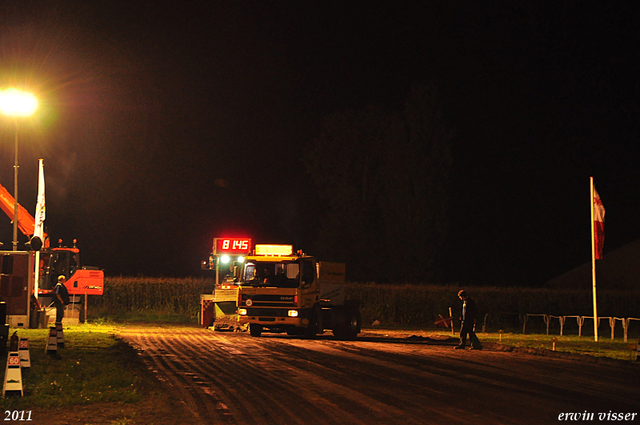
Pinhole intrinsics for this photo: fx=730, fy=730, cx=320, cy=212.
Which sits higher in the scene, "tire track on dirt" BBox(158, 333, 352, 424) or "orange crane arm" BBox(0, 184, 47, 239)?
"orange crane arm" BBox(0, 184, 47, 239)

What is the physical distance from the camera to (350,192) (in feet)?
206

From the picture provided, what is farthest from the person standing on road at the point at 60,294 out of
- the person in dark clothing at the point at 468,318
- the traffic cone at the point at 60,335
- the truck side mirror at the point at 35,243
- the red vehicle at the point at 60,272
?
the person in dark clothing at the point at 468,318

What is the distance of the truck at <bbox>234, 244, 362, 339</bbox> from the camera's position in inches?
1030

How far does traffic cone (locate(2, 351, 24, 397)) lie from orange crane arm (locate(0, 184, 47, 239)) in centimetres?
2025

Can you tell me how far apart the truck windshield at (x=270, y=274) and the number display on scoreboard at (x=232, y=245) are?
3751 millimetres

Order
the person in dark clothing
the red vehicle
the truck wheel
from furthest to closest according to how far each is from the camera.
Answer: the red vehicle < the truck wheel < the person in dark clothing

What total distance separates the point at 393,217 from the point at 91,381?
45.9 m

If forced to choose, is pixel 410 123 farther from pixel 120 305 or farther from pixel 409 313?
pixel 120 305

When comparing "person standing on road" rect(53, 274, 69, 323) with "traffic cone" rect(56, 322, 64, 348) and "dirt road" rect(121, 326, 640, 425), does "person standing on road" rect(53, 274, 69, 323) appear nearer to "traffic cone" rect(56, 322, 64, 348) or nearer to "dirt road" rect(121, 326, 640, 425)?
"dirt road" rect(121, 326, 640, 425)

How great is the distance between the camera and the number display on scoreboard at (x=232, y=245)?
1210 inches

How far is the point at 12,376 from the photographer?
11.4 metres

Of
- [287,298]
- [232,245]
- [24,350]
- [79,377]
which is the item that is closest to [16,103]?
[232,245]

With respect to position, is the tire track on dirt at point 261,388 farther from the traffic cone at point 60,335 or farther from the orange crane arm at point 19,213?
the orange crane arm at point 19,213

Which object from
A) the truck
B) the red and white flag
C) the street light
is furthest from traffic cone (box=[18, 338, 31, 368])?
the red and white flag
